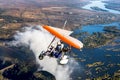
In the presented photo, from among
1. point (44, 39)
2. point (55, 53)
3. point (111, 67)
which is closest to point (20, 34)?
point (44, 39)

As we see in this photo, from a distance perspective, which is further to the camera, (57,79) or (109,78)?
(57,79)

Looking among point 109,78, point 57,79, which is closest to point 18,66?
point 57,79

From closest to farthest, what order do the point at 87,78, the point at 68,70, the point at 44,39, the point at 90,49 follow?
1. the point at 87,78
2. the point at 68,70
3. the point at 90,49
4. the point at 44,39

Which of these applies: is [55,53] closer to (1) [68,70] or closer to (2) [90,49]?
(1) [68,70]

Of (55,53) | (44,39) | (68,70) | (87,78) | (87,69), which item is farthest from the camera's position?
(44,39)

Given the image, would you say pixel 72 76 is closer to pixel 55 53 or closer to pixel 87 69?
pixel 87 69

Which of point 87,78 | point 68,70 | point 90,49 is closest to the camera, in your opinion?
point 87,78

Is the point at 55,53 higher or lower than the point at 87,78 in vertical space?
higher

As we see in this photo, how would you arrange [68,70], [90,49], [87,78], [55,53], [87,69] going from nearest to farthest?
1. [55,53]
2. [87,78]
3. [87,69]
4. [68,70]
5. [90,49]

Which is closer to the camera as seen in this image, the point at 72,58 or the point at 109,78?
the point at 109,78
